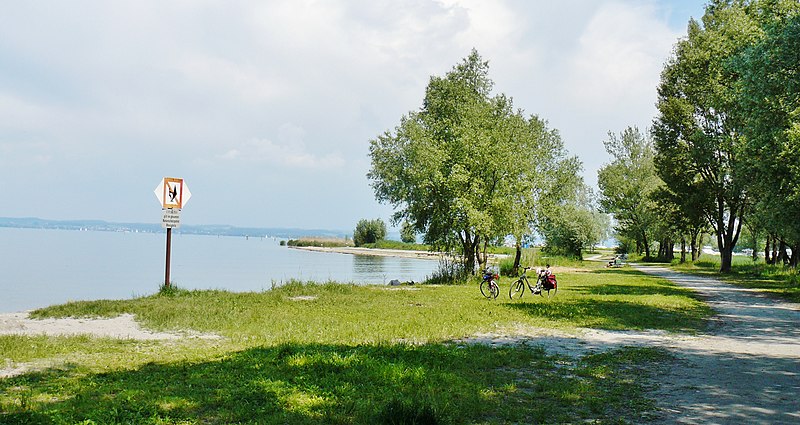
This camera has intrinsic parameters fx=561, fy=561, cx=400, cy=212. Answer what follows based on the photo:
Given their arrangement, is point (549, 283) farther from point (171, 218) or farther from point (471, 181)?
point (171, 218)

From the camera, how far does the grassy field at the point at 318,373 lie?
5.63m

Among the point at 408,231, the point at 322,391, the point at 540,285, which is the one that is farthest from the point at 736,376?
the point at 408,231

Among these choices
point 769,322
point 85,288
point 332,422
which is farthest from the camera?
point 85,288

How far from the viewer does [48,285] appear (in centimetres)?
2652

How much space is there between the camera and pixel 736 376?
→ 786cm

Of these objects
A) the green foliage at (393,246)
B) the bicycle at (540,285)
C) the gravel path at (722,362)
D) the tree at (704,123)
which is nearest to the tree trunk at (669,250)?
the tree at (704,123)

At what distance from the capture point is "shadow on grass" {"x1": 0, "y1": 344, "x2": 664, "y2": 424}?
17.9 feet

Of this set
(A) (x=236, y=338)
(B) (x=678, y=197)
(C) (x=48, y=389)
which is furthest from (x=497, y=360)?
(B) (x=678, y=197)

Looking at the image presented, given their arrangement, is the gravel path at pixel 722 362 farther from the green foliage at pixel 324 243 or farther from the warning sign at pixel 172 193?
the green foliage at pixel 324 243

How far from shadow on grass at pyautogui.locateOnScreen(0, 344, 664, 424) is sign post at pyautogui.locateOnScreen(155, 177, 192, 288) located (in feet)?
36.8

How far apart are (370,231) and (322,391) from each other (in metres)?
102

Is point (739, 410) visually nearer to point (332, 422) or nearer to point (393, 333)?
point (332, 422)

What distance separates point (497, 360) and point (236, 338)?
194 inches

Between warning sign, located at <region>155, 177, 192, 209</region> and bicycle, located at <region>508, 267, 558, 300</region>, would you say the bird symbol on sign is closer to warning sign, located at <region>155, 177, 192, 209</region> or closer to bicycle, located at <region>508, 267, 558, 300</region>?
warning sign, located at <region>155, 177, 192, 209</region>
